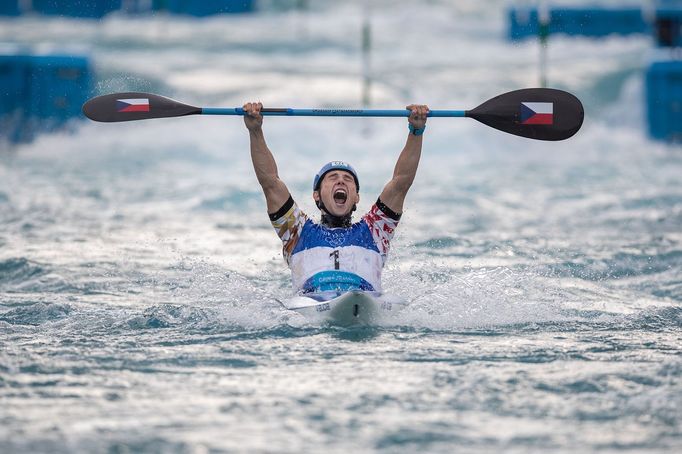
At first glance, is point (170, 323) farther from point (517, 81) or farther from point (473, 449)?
point (517, 81)

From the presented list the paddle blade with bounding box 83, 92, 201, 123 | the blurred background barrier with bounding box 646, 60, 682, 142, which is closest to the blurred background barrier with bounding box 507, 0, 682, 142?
the blurred background barrier with bounding box 646, 60, 682, 142

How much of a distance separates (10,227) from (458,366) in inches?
237

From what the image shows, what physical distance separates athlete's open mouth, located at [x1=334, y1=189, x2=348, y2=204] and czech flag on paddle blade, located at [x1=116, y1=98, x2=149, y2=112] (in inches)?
61.5

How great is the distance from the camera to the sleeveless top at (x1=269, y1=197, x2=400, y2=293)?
662cm

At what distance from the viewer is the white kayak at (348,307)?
617cm

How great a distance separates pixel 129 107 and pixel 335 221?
1712 millimetres

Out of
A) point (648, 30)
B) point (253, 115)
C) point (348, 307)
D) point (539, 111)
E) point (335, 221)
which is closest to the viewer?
point (348, 307)

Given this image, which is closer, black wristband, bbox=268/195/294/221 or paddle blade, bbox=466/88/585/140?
black wristband, bbox=268/195/294/221

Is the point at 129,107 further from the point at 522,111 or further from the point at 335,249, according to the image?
the point at 522,111

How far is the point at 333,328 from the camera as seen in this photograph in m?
6.22

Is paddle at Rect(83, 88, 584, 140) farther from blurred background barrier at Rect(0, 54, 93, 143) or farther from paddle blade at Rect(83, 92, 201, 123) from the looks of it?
blurred background barrier at Rect(0, 54, 93, 143)

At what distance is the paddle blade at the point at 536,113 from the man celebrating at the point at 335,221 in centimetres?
88

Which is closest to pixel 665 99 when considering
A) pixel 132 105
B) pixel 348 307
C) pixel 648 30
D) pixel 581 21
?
pixel 581 21

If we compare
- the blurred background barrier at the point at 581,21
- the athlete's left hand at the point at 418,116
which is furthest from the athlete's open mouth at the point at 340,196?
the blurred background barrier at the point at 581,21
